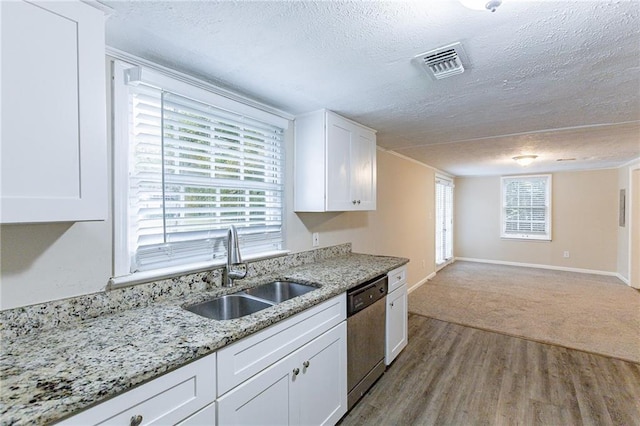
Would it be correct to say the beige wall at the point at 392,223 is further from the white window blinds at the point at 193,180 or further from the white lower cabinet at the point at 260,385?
the white lower cabinet at the point at 260,385

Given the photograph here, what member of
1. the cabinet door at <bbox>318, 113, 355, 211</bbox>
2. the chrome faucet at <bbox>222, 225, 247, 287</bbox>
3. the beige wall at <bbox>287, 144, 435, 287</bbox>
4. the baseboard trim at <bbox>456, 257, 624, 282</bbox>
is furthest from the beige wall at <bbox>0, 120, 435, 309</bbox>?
the baseboard trim at <bbox>456, 257, 624, 282</bbox>

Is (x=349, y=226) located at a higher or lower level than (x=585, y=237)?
higher

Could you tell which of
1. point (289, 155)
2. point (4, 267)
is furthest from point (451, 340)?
point (4, 267)

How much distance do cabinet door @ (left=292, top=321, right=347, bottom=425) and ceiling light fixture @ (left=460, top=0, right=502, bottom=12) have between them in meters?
1.70

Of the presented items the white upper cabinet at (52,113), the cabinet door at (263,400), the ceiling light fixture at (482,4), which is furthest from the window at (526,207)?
the white upper cabinet at (52,113)

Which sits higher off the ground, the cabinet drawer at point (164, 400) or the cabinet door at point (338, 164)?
the cabinet door at point (338, 164)

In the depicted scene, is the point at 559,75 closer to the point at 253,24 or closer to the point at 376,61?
the point at 376,61

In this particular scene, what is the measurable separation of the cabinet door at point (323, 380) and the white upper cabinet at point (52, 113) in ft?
4.09

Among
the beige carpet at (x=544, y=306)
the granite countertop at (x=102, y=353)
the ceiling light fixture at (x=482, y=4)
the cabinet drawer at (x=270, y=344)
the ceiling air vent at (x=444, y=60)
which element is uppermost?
the ceiling air vent at (x=444, y=60)

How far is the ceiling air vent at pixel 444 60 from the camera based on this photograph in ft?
4.91

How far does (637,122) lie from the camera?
2.75m

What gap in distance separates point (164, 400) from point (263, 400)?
1.63 ft

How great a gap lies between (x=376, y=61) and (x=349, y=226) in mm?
1937

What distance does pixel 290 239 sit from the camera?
2.53 meters
